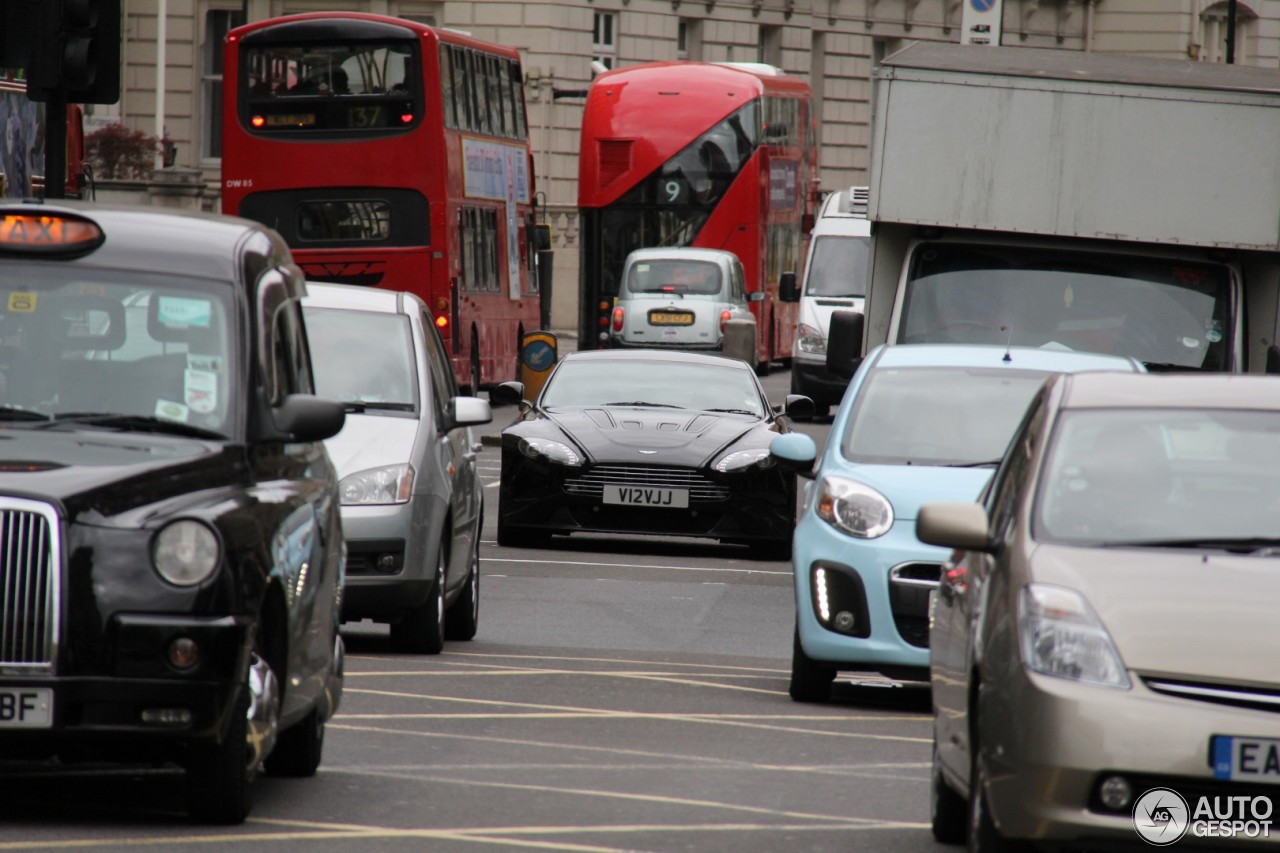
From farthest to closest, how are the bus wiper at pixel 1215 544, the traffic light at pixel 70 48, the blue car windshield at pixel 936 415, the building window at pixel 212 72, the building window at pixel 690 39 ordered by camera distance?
1. the building window at pixel 690 39
2. the building window at pixel 212 72
3. the traffic light at pixel 70 48
4. the blue car windshield at pixel 936 415
5. the bus wiper at pixel 1215 544

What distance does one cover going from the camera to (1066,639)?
235 inches

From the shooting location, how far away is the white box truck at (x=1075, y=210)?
15211 millimetres

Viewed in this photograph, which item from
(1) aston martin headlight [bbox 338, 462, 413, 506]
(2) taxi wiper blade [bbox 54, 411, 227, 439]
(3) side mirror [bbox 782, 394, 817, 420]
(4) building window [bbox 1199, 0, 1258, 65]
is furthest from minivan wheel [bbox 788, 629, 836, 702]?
(4) building window [bbox 1199, 0, 1258, 65]

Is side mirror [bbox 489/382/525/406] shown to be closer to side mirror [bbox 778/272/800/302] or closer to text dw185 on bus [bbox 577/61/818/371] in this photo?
side mirror [bbox 778/272/800/302]

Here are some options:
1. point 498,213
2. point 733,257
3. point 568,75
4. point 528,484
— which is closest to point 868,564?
point 528,484

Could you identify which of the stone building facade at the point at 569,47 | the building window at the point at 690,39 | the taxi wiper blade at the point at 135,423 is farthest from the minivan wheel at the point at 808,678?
the building window at the point at 690,39

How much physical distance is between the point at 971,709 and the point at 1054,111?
954 centimetres

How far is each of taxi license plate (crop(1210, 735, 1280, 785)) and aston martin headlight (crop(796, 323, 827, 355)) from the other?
29.0 metres

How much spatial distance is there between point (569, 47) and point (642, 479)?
38.3 meters

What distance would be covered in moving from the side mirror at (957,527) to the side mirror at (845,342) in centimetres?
913

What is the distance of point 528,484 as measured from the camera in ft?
58.2

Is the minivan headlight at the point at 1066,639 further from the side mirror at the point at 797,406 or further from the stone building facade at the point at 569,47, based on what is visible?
the stone building facade at the point at 569,47

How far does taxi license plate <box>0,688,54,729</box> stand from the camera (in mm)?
6715

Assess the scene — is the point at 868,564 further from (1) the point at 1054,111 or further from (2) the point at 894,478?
(1) the point at 1054,111
